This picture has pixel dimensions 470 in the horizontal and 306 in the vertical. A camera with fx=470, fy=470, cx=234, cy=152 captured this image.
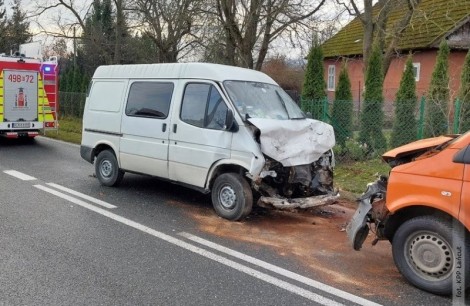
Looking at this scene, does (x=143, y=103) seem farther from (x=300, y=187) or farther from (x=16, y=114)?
(x=16, y=114)

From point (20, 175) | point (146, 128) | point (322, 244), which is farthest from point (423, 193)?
point (20, 175)

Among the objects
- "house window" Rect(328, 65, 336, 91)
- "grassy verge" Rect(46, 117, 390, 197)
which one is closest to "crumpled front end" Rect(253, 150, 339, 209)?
"grassy verge" Rect(46, 117, 390, 197)

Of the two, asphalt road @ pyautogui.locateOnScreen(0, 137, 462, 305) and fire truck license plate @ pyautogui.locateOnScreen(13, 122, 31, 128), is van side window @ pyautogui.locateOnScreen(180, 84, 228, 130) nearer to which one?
asphalt road @ pyautogui.locateOnScreen(0, 137, 462, 305)

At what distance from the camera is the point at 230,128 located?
6422mm

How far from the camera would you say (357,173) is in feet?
33.0

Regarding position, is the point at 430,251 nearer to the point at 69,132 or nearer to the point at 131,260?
the point at 131,260

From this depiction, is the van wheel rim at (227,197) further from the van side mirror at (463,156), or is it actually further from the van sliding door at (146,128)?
the van side mirror at (463,156)

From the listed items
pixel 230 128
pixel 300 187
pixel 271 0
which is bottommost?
pixel 300 187

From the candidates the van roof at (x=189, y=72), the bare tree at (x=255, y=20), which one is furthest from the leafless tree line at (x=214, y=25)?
the van roof at (x=189, y=72)

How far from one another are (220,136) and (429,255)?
3.22 m

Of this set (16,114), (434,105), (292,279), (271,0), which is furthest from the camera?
(271,0)

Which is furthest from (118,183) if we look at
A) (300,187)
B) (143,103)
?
(300,187)

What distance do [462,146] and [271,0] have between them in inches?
529

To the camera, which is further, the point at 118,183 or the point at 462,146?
the point at 118,183
